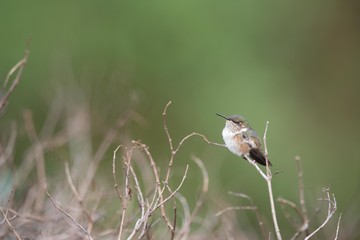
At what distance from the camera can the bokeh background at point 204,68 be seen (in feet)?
35.6

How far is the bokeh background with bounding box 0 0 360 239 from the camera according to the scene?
427 inches

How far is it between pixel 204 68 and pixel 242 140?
8899 mm

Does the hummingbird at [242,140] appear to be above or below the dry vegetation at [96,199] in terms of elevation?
above

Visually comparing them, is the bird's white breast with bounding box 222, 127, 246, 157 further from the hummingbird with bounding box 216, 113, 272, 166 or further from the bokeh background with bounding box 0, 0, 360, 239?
the bokeh background with bounding box 0, 0, 360, 239

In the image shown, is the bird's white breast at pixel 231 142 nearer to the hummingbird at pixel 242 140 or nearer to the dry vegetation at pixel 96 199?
the hummingbird at pixel 242 140

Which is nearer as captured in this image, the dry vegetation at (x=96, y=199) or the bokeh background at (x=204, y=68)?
the dry vegetation at (x=96, y=199)

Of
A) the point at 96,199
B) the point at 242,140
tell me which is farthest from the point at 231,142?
the point at 96,199

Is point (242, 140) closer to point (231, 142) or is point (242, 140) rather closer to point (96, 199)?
point (231, 142)

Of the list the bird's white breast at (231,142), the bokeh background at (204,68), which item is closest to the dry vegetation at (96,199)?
the bird's white breast at (231,142)

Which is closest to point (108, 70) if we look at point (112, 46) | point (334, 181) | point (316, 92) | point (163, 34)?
point (112, 46)

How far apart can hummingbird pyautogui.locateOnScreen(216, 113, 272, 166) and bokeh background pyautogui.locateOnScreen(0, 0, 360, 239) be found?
602cm

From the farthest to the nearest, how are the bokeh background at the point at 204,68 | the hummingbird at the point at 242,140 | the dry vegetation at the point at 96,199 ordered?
the bokeh background at the point at 204,68
the hummingbird at the point at 242,140
the dry vegetation at the point at 96,199

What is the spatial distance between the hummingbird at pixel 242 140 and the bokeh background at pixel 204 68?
602 centimetres

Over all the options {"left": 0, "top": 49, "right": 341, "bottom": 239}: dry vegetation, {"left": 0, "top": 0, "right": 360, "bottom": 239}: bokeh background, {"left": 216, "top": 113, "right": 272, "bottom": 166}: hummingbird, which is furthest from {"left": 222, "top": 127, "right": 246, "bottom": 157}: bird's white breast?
{"left": 0, "top": 0, "right": 360, "bottom": 239}: bokeh background
